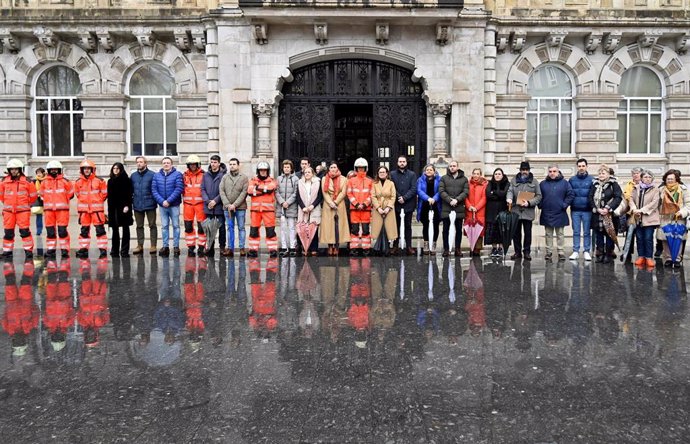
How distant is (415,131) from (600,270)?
29.8ft

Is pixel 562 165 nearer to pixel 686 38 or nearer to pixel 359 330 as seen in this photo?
pixel 686 38

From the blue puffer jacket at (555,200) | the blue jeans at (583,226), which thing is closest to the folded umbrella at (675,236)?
the blue jeans at (583,226)

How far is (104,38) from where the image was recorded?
696 inches

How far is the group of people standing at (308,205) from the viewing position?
39.3ft

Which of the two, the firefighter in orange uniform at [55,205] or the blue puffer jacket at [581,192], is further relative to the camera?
the firefighter in orange uniform at [55,205]

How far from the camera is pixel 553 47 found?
18312mm

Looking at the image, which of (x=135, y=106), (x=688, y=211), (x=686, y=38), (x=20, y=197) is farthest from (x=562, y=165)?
(x=20, y=197)

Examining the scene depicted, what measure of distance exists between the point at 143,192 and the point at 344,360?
346 inches

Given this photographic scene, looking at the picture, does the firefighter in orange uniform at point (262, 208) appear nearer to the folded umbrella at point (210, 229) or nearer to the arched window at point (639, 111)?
the folded umbrella at point (210, 229)

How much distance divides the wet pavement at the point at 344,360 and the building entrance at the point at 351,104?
31.7 ft

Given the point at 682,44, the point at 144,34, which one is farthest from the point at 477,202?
the point at 144,34

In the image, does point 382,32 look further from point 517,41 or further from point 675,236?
point 675,236

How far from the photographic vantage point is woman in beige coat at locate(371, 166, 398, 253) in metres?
12.3

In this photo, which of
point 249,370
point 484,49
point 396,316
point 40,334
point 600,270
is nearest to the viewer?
point 249,370
